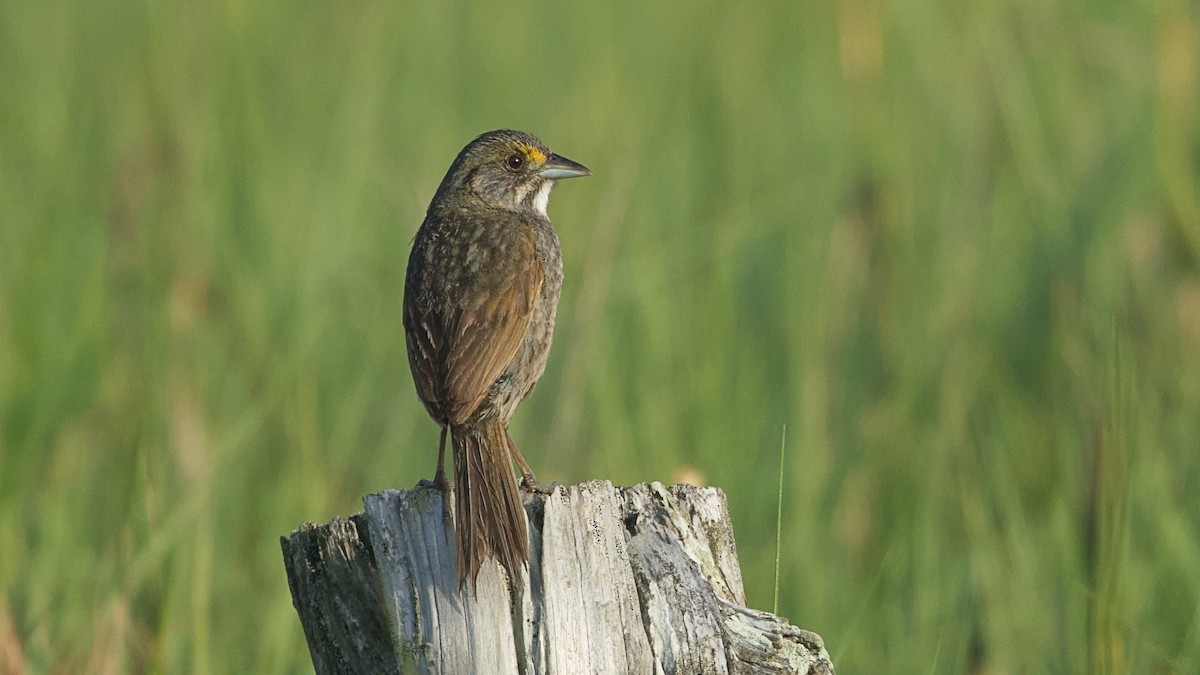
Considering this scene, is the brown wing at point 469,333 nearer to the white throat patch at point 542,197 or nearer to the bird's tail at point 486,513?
the bird's tail at point 486,513

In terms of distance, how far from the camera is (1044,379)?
6.34 meters

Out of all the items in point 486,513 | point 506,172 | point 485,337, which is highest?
point 506,172

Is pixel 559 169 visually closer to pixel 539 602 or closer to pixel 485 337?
pixel 485 337

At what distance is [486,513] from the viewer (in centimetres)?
288

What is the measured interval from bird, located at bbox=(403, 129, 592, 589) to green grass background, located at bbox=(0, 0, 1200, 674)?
2.47 feet

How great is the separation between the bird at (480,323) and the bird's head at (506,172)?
0.01 m

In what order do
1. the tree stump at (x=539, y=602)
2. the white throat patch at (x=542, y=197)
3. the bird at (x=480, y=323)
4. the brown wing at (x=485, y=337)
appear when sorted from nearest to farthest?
the tree stump at (x=539, y=602)
the bird at (x=480, y=323)
the brown wing at (x=485, y=337)
the white throat patch at (x=542, y=197)

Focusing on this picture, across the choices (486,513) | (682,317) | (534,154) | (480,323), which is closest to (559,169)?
(534,154)

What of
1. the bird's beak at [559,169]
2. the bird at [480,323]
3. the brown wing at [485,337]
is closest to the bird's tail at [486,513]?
the bird at [480,323]

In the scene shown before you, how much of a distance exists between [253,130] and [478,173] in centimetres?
217

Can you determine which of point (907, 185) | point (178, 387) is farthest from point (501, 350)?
point (907, 185)

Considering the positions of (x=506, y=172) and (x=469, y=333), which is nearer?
(x=469, y=333)

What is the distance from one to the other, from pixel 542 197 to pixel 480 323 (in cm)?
119

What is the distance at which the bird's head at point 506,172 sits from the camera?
4906mm
